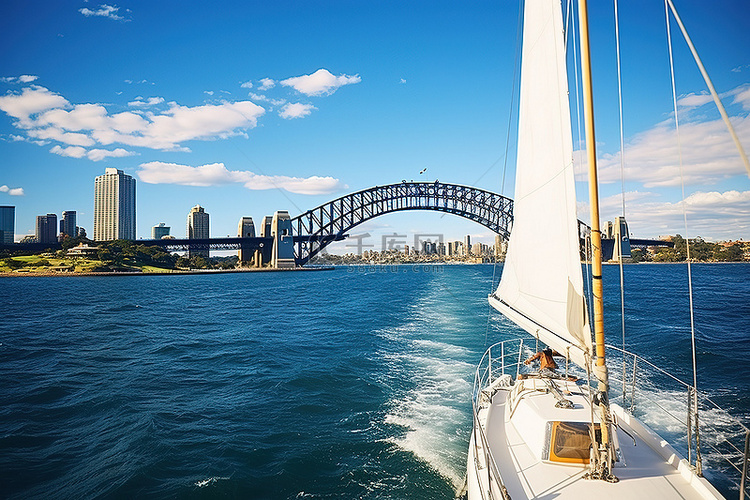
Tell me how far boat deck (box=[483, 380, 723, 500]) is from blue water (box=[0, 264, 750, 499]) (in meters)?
2.37

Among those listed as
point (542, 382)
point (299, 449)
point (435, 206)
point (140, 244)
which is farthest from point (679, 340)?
point (140, 244)

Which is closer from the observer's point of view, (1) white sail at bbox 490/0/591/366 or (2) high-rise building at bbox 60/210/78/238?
(1) white sail at bbox 490/0/591/366

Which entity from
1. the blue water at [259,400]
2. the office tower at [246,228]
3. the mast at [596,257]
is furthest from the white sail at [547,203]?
the office tower at [246,228]

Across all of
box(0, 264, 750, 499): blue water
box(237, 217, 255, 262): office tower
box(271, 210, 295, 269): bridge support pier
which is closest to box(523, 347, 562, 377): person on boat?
box(0, 264, 750, 499): blue water

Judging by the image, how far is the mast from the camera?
16.5 feet

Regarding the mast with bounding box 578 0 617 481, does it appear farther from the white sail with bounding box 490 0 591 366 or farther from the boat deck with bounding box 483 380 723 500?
the white sail with bounding box 490 0 591 366

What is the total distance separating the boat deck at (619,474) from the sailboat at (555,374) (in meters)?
0.01

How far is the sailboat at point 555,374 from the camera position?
5.13 metres

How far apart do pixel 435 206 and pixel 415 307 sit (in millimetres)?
87835

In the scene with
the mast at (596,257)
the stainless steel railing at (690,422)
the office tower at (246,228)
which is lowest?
the stainless steel railing at (690,422)

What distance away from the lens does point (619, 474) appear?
5.43m

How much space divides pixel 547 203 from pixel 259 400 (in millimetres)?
10488

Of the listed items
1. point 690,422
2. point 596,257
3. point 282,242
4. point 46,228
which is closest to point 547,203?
point 596,257

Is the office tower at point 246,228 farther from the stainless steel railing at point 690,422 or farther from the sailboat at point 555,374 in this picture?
the sailboat at point 555,374
